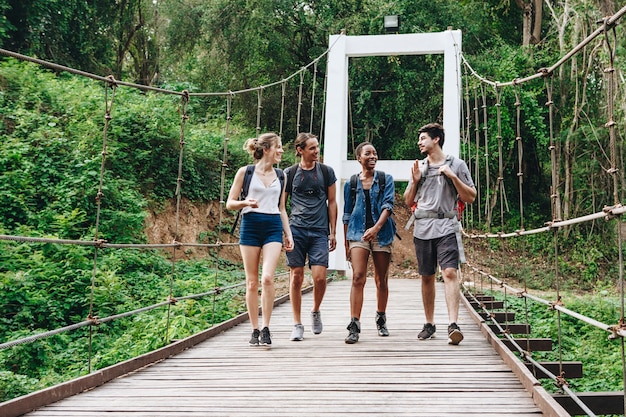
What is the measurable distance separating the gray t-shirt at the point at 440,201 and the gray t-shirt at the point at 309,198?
0.52 metres

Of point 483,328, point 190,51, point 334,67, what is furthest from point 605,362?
point 190,51

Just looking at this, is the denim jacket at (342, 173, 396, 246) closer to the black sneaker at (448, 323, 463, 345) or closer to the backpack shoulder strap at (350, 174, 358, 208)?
the backpack shoulder strap at (350, 174, 358, 208)

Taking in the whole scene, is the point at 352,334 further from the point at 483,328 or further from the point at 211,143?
the point at 211,143

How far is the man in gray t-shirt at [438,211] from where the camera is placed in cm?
335

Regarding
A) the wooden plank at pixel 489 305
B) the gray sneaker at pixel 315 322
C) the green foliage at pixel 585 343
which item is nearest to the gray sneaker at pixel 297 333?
the gray sneaker at pixel 315 322

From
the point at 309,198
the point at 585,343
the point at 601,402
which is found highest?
the point at 309,198

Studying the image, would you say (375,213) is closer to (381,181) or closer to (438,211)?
(381,181)

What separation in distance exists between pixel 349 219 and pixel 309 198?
25 centimetres

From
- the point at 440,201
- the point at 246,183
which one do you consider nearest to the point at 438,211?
the point at 440,201

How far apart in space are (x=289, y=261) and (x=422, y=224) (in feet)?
2.37

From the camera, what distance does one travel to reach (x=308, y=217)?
3613 millimetres

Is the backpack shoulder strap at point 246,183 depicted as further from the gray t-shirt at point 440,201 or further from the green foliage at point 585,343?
the green foliage at point 585,343

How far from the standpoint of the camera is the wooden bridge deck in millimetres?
2207

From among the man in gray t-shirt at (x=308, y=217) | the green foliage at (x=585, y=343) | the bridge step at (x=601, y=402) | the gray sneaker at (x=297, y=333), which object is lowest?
the green foliage at (x=585, y=343)
